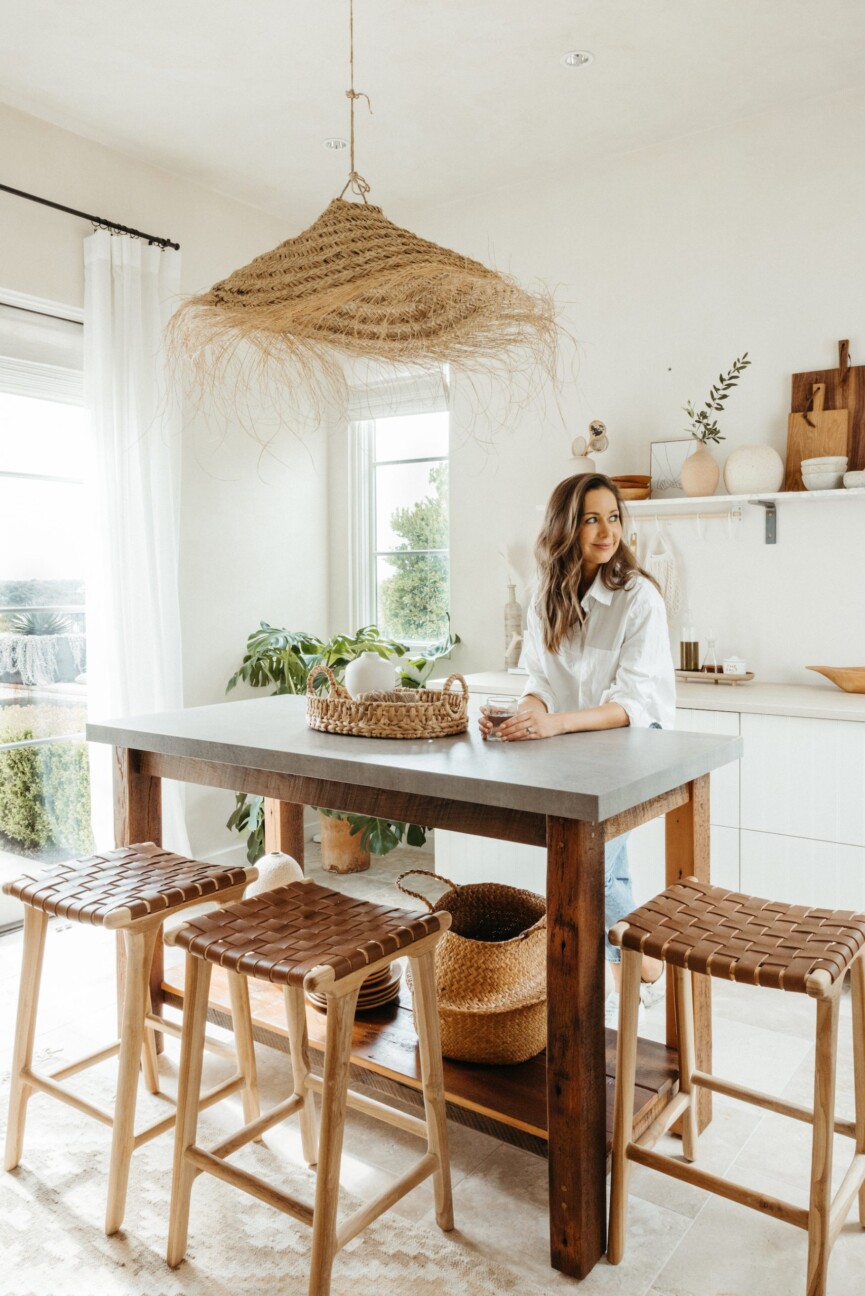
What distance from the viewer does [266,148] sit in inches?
144

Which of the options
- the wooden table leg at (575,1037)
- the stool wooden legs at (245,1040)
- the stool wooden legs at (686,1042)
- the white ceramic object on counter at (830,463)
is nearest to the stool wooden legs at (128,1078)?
the stool wooden legs at (245,1040)

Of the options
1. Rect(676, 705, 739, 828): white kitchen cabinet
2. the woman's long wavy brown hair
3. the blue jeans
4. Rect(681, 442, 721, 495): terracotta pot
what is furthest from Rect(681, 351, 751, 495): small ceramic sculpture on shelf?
the blue jeans

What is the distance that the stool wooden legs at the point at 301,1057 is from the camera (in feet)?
6.47

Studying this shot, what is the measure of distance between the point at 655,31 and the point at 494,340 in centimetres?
131

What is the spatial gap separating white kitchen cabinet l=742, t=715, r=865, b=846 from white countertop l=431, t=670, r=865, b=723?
3 centimetres

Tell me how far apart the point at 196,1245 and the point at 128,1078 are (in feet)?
1.11

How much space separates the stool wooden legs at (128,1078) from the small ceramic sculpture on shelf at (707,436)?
253 centimetres

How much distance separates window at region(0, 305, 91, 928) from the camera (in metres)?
3.39

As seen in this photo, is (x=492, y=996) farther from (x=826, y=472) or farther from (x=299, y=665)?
(x=299, y=665)

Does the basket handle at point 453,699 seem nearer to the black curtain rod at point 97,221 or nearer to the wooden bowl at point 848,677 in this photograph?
the wooden bowl at point 848,677

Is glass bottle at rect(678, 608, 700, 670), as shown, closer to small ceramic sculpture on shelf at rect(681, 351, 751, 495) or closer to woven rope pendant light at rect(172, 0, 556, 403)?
small ceramic sculpture on shelf at rect(681, 351, 751, 495)

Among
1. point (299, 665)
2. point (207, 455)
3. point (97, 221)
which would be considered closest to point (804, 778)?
point (299, 665)

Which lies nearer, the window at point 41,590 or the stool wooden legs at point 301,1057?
the stool wooden legs at point 301,1057

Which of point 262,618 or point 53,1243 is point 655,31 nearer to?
point 262,618
